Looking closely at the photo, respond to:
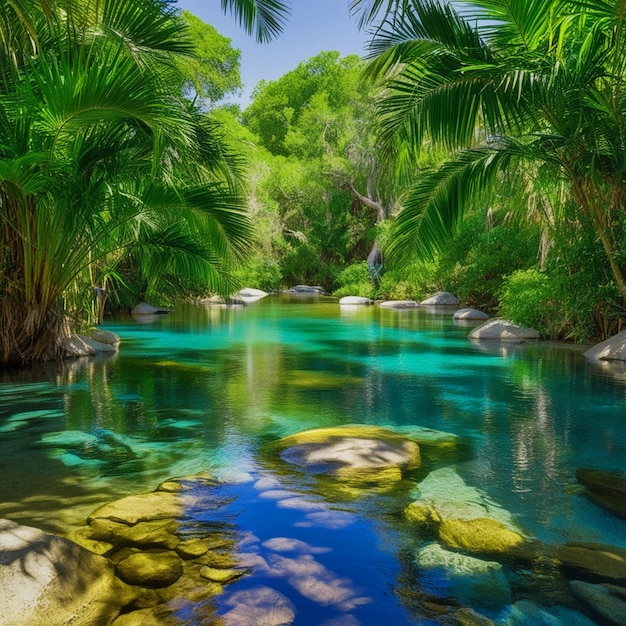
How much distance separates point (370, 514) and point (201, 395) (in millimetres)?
4023

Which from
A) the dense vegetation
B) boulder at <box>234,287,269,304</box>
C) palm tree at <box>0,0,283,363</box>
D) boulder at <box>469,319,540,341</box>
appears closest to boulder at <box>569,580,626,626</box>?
the dense vegetation

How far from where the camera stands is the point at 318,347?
12.2 meters

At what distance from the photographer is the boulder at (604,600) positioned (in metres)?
2.59

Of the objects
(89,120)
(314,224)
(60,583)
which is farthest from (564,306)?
(314,224)

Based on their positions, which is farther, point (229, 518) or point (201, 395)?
point (201, 395)

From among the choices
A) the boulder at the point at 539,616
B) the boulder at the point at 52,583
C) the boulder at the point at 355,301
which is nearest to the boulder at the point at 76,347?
the boulder at the point at 52,583

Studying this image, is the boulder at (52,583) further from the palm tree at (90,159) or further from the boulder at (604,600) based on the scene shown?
the palm tree at (90,159)

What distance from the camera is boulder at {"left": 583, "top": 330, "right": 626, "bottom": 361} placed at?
9.71 meters

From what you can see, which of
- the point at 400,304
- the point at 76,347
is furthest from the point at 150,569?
the point at 400,304

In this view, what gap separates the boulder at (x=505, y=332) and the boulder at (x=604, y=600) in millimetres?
10547

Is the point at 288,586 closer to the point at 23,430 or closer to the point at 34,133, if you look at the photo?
the point at 23,430

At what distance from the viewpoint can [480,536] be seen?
3.39 meters

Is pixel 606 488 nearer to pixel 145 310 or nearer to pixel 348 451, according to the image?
pixel 348 451

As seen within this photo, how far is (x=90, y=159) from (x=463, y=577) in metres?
6.49
